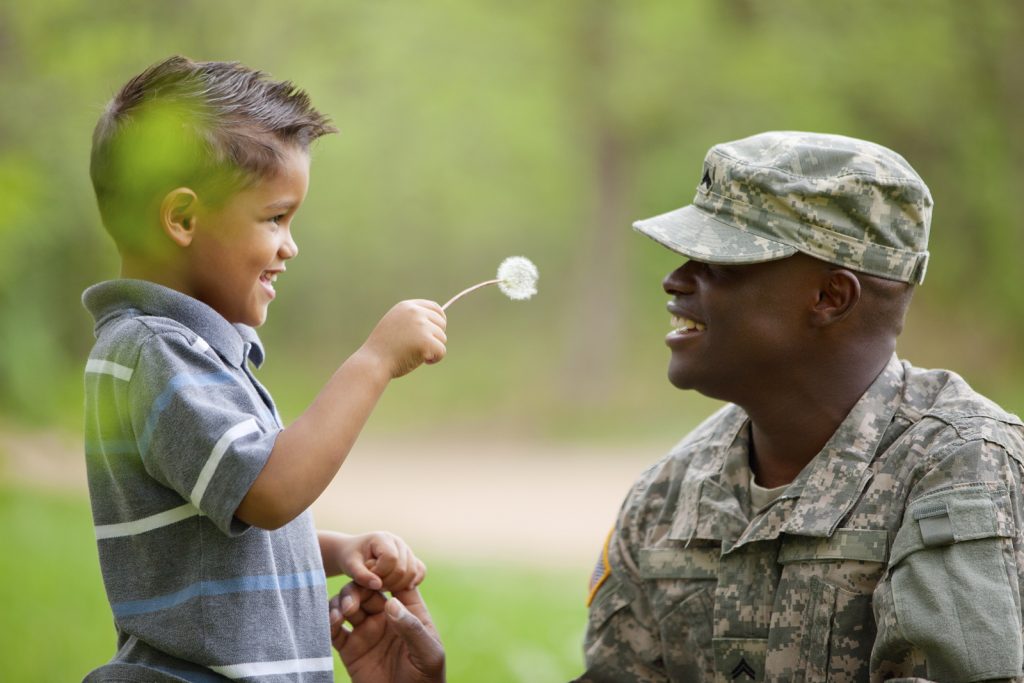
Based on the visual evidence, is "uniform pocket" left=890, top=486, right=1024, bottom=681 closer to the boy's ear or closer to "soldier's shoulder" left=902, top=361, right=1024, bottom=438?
"soldier's shoulder" left=902, top=361, right=1024, bottom=438

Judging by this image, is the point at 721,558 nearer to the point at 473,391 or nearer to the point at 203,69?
the point at 203,69

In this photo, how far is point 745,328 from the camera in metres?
2.29

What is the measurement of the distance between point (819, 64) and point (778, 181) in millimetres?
12850

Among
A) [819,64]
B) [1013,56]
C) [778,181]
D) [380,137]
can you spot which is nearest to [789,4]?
[819,64]

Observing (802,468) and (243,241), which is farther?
(802,468)

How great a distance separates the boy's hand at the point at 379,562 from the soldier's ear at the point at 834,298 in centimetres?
87

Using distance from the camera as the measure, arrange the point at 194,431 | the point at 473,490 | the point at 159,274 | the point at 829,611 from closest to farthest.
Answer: the point at 194,431
the point at 159,274
the point at 829,611
the point at 473,490

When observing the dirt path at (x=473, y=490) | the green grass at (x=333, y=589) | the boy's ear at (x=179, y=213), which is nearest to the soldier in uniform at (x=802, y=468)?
the boy's ear at (x=179, y=213)

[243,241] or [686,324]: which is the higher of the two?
[243,241]

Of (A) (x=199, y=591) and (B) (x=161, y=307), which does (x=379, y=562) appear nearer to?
(A) (x=199, y=591)

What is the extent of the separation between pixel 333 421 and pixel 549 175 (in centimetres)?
1611

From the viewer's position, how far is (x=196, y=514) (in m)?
1.93

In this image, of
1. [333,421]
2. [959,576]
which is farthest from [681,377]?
[333,421]

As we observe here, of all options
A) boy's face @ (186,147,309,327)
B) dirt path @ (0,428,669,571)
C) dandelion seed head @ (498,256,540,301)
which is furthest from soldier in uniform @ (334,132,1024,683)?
dirt path @ (0,428,669,571)
